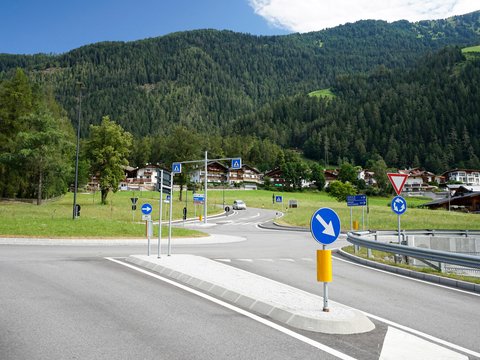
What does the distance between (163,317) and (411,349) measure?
3.61 m

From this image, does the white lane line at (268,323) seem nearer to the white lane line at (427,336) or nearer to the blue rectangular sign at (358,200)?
the white lane line at (427,336)

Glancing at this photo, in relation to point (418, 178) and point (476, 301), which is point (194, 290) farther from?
point (418, 178)

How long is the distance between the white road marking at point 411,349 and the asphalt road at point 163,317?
0.17m

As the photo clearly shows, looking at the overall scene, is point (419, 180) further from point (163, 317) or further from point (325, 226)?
point (163, 317)

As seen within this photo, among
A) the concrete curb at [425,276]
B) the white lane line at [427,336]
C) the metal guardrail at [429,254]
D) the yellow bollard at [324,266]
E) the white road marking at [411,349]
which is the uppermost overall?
the yellow bollard at [324,266]

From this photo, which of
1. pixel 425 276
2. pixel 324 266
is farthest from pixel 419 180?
pixel 324 266

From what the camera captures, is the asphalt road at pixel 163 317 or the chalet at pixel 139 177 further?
the chalet at pixel 139 177

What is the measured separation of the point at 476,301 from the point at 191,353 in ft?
22.5

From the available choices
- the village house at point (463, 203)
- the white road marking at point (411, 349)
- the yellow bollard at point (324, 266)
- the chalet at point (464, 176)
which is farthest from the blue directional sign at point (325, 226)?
the chalet at point (464, 176)

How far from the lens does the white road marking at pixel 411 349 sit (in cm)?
506

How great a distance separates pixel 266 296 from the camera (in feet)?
25.7

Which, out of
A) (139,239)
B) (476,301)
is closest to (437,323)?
(476,301)

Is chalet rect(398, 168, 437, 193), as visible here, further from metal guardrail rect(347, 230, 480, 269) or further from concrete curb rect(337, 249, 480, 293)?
concrete curb rect(337, 249, 480, 293)

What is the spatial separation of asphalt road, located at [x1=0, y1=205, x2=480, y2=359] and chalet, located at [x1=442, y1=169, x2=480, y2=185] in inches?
6979
